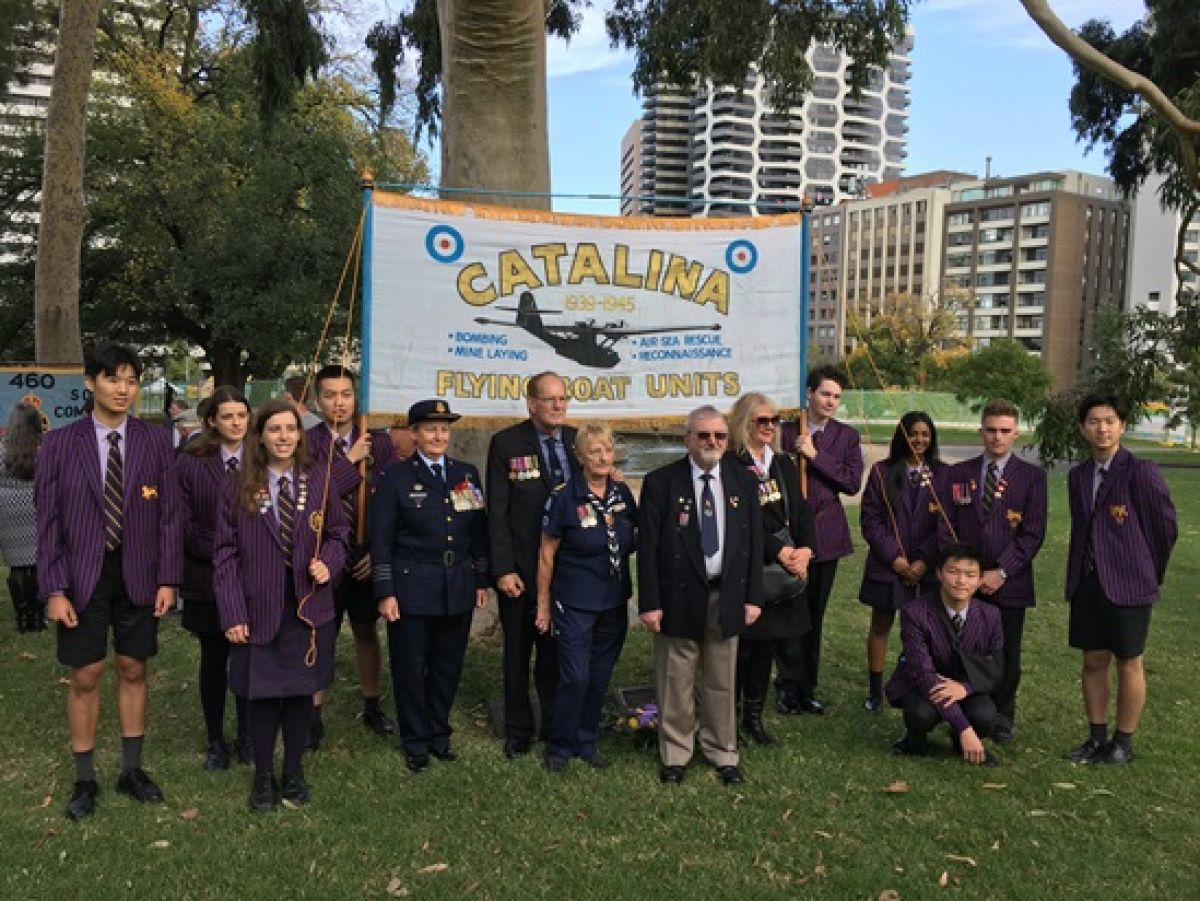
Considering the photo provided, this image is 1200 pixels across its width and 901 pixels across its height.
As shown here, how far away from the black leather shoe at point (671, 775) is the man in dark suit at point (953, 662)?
119 cm

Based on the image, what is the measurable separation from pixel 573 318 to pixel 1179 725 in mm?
4105

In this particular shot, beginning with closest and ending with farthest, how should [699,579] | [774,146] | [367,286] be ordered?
[699,579] < [367,286] < [774,146]

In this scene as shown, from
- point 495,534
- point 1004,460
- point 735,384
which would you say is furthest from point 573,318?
point 1004,460

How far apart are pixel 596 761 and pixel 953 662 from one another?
1.83 m

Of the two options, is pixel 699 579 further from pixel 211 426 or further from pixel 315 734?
pixel 211 426

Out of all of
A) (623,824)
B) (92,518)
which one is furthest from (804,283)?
(92,518)

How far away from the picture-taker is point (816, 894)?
136 inches

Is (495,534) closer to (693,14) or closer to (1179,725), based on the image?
(1179,725)

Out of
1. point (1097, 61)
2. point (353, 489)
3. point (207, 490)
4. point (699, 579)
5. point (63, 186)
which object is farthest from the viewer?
point (63, 186)

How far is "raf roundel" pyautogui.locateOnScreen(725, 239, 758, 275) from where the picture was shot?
5.59m

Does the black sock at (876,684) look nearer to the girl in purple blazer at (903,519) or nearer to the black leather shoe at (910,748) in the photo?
the girl in purple blazer at (903,519)

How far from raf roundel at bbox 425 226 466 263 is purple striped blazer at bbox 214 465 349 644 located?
68.7 inches

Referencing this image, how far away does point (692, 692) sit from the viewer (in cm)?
451

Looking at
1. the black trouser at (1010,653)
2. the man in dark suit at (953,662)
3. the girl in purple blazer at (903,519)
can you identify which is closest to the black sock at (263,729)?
the man in dark suit at (953,662)
